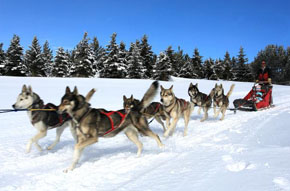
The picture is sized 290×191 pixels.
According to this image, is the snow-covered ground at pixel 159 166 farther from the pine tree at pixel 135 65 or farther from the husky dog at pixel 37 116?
the pine tree at pixel 135 65

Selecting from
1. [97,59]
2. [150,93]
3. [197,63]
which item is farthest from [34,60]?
[150,93]

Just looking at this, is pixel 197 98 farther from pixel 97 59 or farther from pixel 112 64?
pixel 97 59

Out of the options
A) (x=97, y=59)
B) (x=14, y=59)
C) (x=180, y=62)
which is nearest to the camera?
(x=14, y=59)

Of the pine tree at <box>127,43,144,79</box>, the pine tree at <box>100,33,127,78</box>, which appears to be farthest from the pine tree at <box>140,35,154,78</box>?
the pine tree at <box>100,33,127,78</box>

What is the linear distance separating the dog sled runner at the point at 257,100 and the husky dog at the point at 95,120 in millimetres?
6467

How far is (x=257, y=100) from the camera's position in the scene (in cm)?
963

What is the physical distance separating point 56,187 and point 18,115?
21.5ft

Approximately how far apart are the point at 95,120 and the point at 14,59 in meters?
37.6

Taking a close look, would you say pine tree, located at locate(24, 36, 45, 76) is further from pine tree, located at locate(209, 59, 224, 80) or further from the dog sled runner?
the dog sled runner

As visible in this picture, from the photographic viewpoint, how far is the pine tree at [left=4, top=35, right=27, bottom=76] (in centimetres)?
3478

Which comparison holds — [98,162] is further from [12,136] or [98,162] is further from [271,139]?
[271,139]

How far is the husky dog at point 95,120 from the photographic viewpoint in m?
3.61

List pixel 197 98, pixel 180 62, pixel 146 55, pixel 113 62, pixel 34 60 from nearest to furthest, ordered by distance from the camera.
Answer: pixel 197 98 < pixel 113 62 < pixel 34 60 < pixel 146 55 < pixel 180 62

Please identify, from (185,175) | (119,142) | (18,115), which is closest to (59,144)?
(119,142)
